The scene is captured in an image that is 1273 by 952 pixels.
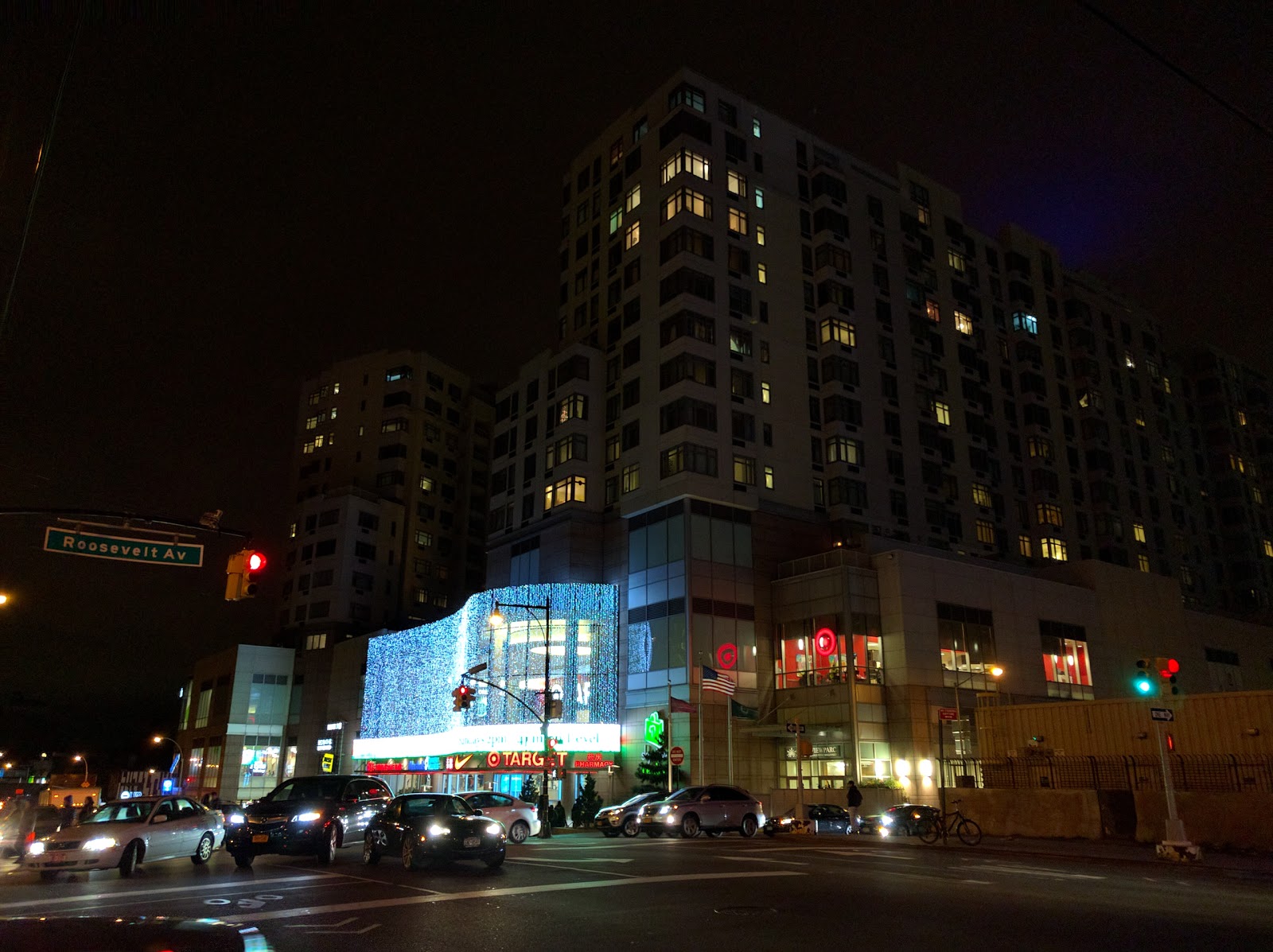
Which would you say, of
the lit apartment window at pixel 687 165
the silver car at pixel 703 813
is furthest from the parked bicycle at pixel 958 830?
the lit apartment window at pixel 687 165

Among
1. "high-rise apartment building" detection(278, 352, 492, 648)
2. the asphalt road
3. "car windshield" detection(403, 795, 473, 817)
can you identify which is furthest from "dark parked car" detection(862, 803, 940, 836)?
"high-rise apartment building" detection(278, 352, 492, 648)

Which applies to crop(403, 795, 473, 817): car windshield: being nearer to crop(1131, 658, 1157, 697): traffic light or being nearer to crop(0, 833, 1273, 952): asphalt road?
crop(0, 833, 1273, 952): asphalt road

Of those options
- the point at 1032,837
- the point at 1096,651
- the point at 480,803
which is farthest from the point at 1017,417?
the point at 480,803

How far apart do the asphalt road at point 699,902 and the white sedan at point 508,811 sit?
8.18 meters

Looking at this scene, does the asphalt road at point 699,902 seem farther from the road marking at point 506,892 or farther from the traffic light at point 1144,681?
the traffic light at point 1144,681

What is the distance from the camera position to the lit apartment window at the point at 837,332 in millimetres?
66875

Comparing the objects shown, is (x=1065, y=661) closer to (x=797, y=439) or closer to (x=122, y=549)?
(x=797, y=439)

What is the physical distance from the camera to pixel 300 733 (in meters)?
89.7

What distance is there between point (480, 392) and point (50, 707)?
107 metres

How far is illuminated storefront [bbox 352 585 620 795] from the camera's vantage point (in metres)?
53.7

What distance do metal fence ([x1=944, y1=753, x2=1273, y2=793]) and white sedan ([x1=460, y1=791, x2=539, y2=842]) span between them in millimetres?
15622

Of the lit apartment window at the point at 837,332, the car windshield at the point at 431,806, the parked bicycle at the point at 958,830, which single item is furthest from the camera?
the lit apartment window at the point at 837,332

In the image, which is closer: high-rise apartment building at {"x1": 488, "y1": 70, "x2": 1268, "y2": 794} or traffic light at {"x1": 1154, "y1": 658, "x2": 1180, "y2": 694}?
traffic light at {"x1": 1154, "y1": 658, "x2": 1180, "y2": 694}

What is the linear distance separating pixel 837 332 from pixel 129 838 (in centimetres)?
5665
